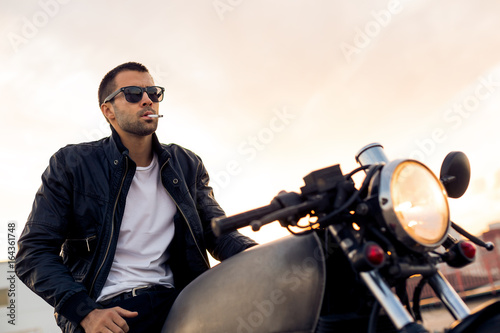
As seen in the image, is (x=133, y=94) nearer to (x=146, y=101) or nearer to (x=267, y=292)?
(x=146, y=101)

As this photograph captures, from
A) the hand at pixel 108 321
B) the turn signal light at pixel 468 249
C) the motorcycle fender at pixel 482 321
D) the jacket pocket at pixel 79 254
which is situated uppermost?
the jacket pocket at pixel 79 254

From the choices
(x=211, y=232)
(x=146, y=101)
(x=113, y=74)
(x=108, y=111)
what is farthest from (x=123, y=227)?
(x=113, y=74)

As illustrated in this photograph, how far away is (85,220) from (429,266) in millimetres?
1726

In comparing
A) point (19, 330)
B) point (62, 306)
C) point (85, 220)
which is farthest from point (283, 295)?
point (19, 330)

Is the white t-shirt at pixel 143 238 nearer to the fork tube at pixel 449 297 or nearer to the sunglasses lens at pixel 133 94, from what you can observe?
the sunglasses lens at pixel 133 94

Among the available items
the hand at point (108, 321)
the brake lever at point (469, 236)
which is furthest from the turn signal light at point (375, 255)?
the hand at point (108, 321)

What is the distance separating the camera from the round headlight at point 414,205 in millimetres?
1038

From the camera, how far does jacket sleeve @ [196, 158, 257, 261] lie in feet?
7.22

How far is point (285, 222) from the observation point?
1203 millimetres

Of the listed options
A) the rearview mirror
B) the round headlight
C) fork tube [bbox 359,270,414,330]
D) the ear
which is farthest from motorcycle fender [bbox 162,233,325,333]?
the ear

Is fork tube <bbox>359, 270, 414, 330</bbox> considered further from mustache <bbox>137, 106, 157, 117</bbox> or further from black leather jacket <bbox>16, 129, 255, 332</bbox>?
mustache <bbox>137, 106, 157, 117</bbox>

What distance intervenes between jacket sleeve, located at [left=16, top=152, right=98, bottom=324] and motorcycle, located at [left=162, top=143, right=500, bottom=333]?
0.76m

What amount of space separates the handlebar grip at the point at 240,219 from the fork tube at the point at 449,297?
48 centimetres

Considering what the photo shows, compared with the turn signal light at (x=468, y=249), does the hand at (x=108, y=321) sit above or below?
above
